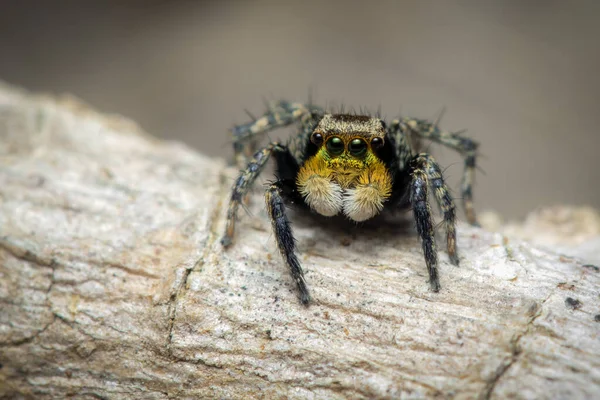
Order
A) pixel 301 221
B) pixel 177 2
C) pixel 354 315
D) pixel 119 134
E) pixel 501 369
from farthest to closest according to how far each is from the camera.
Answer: pixel 177 2 < pixel 119 134 < pixel 301 221 < pixel 354 315 < pixel 501 369

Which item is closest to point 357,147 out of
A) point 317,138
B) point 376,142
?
point 376,142

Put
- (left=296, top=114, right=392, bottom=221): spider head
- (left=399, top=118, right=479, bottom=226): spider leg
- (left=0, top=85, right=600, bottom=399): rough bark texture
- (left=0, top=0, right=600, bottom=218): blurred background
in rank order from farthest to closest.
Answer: (left=0, top=0, right=600, bottom=218): blurred background < (left=399, top=118, right=479, bottom=226): spider leg < (left=296, top=114, right=392, bottom=221): spider head < (left=0, top=85, right=600, bottom=399): rough bark texture

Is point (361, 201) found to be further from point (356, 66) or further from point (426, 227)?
point (356, 66)

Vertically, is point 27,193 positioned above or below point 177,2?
below

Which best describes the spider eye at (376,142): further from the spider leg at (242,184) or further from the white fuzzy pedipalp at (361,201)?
the spider leg at (242,184)

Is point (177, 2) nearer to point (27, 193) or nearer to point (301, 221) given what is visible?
point (27, 193)

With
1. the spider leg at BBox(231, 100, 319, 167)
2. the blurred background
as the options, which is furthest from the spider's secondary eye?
the blurred background

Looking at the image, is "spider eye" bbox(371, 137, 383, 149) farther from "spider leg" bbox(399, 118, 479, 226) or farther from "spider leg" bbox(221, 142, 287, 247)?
"spider leg" bbox(221, 142, 287, 247)

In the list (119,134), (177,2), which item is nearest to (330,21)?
(177,2)
